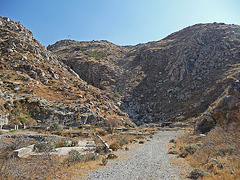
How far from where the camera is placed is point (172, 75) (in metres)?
36.3

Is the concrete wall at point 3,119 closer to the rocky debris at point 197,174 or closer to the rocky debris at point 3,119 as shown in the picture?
the rocky debris at point 3,119

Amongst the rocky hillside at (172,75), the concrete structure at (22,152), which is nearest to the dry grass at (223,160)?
the concrete structure at (22,152)

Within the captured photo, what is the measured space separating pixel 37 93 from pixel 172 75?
30599 mm

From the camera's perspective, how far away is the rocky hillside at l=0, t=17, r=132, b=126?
1960cm

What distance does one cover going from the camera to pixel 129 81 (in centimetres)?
4006

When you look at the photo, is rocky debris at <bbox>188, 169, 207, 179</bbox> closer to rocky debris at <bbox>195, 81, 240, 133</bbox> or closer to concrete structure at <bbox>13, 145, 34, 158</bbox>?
rocky debris at <bbox>195, 81, 240, 133</bbox>

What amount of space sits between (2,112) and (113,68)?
33171 millimetres

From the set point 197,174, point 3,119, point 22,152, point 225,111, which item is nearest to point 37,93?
point 3,119

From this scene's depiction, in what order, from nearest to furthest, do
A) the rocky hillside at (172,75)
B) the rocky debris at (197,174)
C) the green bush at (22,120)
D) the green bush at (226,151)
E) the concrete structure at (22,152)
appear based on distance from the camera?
the rocky debris at (197,174) → the green bush at (226,151) → the concrete structure at (22,152) → the green bush at (22,120) → the rocky hillside at (172,75)

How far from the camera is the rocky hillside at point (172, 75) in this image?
89.5ft

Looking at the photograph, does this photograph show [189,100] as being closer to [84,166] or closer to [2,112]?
[84,166]

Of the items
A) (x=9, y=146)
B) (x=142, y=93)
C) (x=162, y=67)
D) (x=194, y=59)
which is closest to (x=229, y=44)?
(x=194, y=59)

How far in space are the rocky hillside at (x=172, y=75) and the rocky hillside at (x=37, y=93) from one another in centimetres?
649

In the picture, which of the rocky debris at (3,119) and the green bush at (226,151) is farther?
the rocky debris at (3,119)
